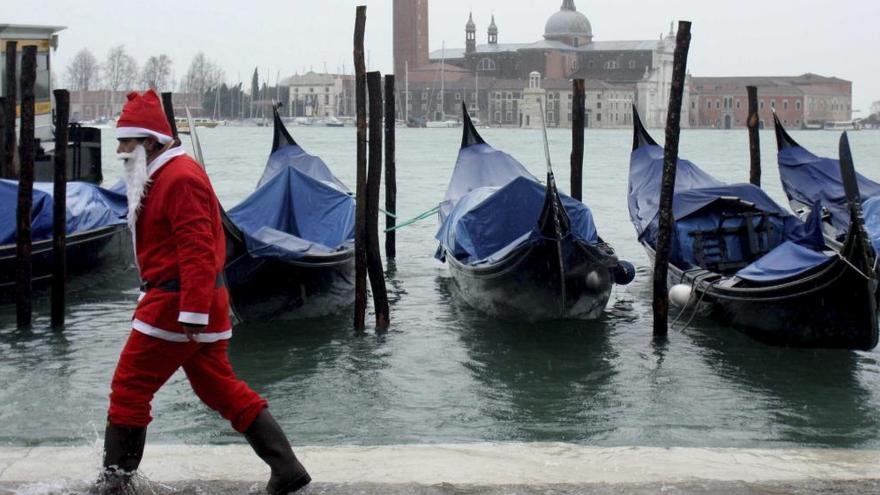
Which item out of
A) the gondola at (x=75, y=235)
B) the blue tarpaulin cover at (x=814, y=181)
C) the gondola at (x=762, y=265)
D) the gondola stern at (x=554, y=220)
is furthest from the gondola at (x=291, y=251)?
the blue tarpaulin cover at (x=814, y=181)

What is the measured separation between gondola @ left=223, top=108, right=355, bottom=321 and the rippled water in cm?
21

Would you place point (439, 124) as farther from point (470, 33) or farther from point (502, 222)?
point (502, 222)

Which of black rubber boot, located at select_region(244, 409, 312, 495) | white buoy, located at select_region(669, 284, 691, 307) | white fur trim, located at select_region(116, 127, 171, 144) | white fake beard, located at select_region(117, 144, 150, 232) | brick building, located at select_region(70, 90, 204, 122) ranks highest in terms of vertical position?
brick building, located at select_region(70, 90, 204, 122)

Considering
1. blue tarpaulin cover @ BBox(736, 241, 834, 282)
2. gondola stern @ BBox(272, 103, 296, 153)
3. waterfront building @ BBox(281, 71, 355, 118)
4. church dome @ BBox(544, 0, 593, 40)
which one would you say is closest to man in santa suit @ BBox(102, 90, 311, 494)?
blue tarpaulin cover @ BBox(736, 241, 834, 282)

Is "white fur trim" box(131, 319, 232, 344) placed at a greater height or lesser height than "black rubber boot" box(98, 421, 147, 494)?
greater

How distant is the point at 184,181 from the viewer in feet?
11.3

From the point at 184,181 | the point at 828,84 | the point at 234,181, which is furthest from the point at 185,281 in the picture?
the point at 828,84

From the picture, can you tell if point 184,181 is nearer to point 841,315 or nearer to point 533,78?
point 841,315

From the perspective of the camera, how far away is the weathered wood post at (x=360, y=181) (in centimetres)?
879

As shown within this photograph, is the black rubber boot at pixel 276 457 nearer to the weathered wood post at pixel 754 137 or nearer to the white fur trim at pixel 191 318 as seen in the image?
the white fur trim at pixel 191 318

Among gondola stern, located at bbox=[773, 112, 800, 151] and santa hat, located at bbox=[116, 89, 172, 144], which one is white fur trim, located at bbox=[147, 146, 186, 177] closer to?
santa hat, located at bbox=[116, 89, 172, 144]

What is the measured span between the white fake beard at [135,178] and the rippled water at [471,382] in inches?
90.3

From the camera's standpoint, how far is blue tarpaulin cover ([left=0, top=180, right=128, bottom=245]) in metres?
9.59

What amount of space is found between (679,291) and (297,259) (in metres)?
2.96
